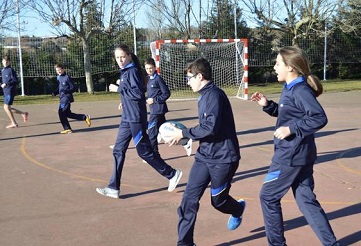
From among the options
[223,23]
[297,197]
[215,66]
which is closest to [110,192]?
[297,197]

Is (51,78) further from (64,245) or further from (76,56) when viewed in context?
(64,245)

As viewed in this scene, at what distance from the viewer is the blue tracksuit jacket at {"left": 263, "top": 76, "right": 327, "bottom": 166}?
3543 mm

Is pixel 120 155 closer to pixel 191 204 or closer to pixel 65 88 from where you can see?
pixel 191 204

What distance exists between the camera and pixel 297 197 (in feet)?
12.7

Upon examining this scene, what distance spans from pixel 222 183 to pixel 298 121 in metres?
0.90

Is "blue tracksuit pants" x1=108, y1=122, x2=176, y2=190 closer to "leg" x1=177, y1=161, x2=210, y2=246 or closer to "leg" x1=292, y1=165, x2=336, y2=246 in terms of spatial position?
"leg" x1=177, y1=161, x2=210, y2=246

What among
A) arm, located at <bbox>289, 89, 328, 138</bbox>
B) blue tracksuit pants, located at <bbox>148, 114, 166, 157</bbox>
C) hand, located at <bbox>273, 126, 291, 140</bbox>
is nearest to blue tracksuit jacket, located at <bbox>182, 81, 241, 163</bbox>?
hand, located at <bbox>273, 126, 291, 140</bbox>

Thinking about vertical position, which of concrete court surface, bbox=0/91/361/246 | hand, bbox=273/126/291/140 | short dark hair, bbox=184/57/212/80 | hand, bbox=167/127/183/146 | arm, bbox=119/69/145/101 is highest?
short dark hair, bbox=184/57/212/80

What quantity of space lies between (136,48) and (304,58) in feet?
74.6

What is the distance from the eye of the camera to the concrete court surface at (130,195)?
14.8 feet

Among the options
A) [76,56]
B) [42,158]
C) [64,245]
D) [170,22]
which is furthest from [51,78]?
[64,245]

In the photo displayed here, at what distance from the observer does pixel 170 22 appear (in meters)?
31.2

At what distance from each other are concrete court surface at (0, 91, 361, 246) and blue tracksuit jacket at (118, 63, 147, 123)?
1070mm

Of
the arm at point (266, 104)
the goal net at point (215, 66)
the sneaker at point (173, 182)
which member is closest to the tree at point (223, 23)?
the goal net at point (215, 66)
